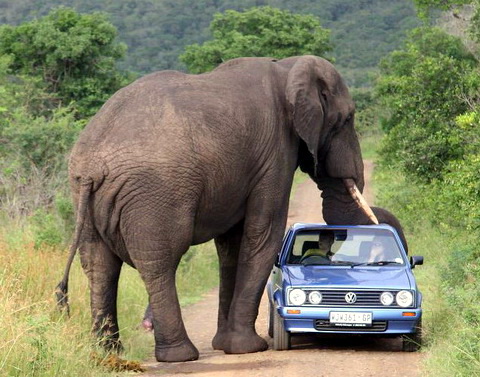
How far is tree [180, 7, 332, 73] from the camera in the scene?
46.4 m

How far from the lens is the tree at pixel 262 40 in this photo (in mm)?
46375

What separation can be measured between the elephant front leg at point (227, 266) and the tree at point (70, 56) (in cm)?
2001

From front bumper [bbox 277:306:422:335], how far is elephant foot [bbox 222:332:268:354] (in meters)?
0.69

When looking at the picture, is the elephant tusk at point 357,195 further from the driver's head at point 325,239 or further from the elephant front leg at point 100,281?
the elephant front leg at point 100,281

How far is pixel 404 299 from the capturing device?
12.2 m

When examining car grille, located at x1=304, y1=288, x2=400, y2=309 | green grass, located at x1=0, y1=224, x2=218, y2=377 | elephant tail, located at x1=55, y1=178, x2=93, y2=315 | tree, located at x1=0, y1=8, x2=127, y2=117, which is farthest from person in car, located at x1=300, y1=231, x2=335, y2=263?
tree, located at x1=0, y1=8, x2=127, y2=117

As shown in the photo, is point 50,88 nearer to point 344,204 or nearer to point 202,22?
point 344,204

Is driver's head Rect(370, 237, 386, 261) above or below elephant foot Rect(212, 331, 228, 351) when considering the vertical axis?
above

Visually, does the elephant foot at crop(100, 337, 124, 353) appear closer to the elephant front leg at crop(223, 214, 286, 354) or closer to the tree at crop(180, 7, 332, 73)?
the elephant front leg at crop(223, 214, 286, 354)

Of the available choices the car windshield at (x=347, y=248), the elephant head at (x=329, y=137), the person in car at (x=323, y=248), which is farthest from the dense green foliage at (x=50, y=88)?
the person in car at (x=323, y=248)

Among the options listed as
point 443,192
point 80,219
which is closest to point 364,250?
point 80,219

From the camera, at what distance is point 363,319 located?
39.6 ft

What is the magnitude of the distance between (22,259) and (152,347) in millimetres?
1794

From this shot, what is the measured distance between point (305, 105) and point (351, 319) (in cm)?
249
